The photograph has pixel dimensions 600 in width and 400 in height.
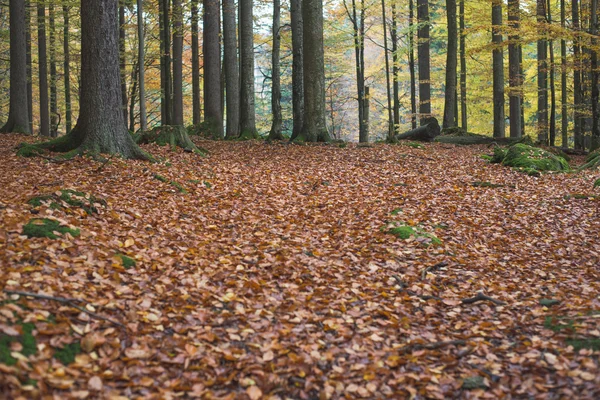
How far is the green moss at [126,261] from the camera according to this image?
530cm

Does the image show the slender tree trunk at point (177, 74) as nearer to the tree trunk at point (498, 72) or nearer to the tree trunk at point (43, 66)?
the tree trunk at point (43, 66)

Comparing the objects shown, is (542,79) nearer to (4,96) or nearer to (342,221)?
(342,221)

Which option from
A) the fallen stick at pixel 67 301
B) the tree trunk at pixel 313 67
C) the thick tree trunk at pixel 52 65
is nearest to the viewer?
the fallen stick at pixel 67 301

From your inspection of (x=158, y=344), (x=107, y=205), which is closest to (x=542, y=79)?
(x=107, y=205)

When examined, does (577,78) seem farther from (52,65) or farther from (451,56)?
(52,65)

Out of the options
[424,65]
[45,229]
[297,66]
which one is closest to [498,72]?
[424,65]

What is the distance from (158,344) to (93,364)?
0.57 metres

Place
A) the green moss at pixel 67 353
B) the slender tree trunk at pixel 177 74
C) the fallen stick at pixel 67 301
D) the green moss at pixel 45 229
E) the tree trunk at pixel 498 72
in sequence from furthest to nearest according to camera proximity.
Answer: the slender tree trunk at pixel 177 74 < the tree trunk at pixel 498 72 < the green moss at pixel 45 229 < the fallen stick at pixel 67 301 < the green moss at pixel 67 353

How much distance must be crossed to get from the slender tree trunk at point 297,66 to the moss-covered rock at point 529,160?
5628 millimetres

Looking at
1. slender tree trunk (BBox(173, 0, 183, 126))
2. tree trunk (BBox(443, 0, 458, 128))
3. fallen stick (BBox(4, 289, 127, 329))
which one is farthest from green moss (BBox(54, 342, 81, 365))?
tree trunk (BBox(443, 0, 458, 128))

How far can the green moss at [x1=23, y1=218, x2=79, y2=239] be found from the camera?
17.4 feet

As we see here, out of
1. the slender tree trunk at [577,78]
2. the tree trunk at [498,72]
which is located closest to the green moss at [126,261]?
the slender tree trunk at [577,78]

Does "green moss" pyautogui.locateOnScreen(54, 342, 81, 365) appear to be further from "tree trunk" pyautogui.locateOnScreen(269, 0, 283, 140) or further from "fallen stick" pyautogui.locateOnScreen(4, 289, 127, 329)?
"tree trunk" pyautogui.locateOnScreen(269, 0, 283, 140)

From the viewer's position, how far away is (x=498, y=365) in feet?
13.5
